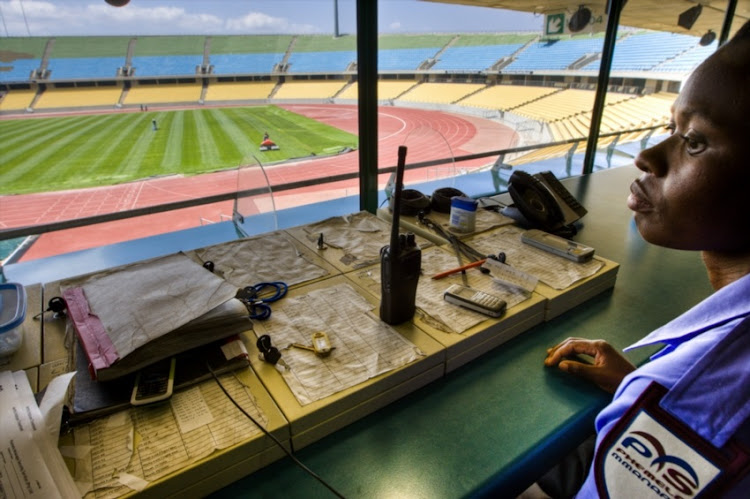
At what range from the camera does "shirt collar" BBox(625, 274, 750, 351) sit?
0.48m

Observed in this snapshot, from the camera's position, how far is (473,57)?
1791 cm

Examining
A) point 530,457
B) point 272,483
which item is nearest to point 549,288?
point 530,457

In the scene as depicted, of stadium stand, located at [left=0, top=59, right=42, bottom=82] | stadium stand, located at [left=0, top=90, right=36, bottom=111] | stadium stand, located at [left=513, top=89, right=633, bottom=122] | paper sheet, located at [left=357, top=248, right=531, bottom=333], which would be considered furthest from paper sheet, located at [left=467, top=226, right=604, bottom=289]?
stadium stand, located at [left=0, top=90, right=36, bottom=111]

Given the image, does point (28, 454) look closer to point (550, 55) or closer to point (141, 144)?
point (141, 144)

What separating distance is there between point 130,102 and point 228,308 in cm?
2004

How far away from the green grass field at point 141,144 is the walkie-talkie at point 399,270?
916 cm

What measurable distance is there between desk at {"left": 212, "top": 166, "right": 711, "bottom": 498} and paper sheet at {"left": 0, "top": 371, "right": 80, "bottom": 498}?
0.23 meters

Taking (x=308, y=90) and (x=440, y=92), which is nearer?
(x=440, y=92)

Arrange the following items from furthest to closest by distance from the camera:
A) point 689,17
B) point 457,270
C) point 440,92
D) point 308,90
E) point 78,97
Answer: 1. point 308,90
2. point 440,92
3. point 78,97
4. point 689,17
5. point 457,270

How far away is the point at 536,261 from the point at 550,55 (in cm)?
1776

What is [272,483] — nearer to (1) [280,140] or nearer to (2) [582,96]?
(1) [280,140]

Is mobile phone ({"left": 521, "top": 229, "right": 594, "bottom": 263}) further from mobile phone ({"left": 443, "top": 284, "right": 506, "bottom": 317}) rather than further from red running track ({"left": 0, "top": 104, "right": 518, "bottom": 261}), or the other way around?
red running track ({"left": 0, "top": 104, "right": 518, "bottom": 261})

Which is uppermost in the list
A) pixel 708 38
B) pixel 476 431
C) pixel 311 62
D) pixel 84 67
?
pixel 311 62

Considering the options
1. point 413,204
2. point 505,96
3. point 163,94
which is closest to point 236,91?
point 163,94
